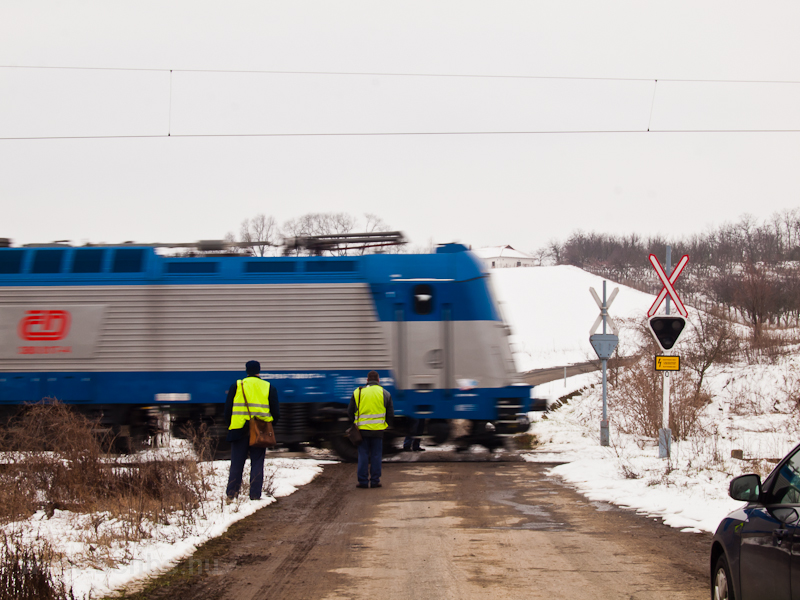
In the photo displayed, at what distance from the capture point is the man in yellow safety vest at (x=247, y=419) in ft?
32.0

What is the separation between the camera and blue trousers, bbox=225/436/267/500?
972cm

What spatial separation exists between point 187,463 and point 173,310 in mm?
5790

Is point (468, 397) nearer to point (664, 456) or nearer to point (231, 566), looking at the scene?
point (664, 456)

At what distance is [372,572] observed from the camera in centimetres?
625

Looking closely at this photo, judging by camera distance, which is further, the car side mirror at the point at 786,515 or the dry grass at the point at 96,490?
the dry grass at the point at 96,490

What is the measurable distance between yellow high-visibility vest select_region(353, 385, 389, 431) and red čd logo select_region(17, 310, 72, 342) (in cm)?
668

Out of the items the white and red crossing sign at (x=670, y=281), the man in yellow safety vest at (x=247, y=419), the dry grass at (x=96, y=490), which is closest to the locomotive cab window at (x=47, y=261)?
the dry grass at (x=96, y=490)

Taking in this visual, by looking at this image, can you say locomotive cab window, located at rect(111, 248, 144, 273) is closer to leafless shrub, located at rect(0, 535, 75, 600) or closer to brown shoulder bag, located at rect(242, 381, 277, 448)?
brown shoulder bag, located at rect(242, 381, 277, 448)

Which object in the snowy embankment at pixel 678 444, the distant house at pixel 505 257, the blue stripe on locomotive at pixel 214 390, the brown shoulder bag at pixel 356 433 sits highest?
the distant house at pixel 505 257

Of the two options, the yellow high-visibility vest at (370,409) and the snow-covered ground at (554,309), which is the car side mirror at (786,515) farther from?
the snow-covered ground at (554,309)

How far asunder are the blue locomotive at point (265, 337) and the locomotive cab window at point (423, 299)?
21 mm

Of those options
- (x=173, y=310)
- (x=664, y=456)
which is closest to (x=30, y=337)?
(x=173, y=310)

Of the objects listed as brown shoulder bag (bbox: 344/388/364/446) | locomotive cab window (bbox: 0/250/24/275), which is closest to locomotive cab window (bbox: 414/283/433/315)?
brown shoulder bag (bbox: 344/388/364/446)

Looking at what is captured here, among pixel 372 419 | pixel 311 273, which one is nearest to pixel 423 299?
pixel 311 273
